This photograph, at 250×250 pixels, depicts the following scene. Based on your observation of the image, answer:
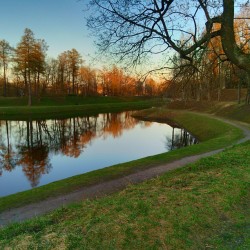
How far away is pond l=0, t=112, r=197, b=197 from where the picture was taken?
16422 mm

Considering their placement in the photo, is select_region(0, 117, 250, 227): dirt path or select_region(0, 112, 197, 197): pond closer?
select_region(0, 117, 250, 227): dirt path

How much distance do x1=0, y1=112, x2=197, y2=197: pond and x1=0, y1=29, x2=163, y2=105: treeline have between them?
33.6 feet

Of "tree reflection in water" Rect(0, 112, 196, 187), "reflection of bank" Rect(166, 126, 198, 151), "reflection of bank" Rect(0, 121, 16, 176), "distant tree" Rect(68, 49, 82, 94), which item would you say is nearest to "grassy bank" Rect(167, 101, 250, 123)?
"reflection of bank" Rect(166, 126, 198, 151)

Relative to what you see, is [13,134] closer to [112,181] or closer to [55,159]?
[55,159]

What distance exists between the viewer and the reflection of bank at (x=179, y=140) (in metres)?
26.6

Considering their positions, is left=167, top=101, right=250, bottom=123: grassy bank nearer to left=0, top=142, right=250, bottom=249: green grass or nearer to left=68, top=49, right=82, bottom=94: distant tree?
left=0, top=142, right=250, bottom=249: green grass

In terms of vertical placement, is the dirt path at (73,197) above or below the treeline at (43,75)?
below

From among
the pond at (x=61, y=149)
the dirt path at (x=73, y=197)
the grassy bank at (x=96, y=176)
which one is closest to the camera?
the dirt path at (x=73, y=197)

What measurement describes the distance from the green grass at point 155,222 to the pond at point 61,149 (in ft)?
28.1

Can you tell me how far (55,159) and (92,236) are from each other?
52.2 feet

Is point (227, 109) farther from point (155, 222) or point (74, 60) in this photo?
point (74, 60)

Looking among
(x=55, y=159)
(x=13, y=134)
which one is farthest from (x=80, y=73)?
(x=55, y=159)

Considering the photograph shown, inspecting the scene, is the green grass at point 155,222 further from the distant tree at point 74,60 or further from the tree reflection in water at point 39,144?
the distant tree at point 74,60

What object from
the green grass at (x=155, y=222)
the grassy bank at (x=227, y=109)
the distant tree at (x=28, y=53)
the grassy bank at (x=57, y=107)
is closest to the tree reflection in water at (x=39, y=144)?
the grassy bank at (x=227, y=109)
